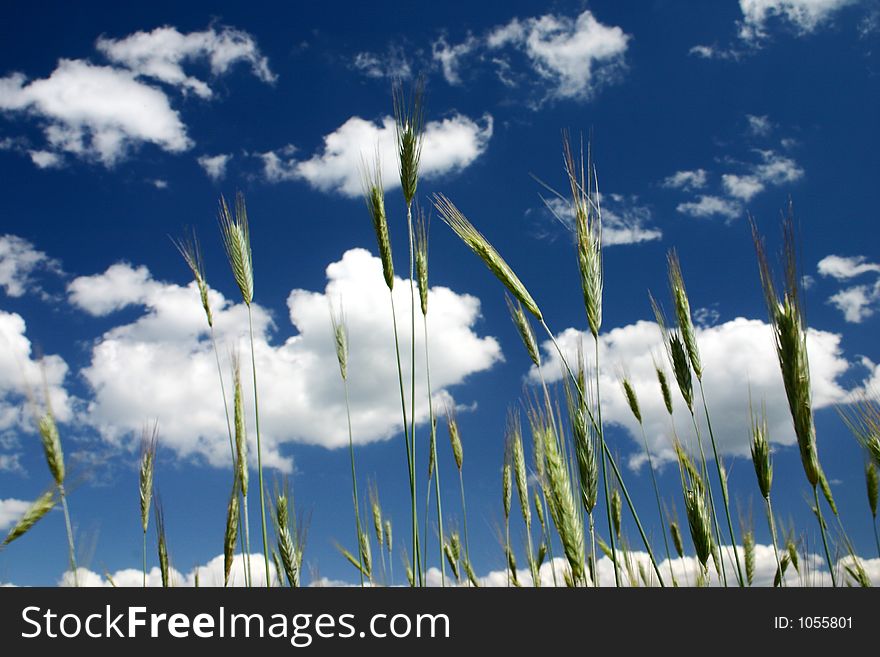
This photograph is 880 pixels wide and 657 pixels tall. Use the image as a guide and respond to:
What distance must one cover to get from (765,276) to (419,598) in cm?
166

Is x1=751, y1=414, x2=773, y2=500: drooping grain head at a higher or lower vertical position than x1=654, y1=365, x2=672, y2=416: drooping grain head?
lower

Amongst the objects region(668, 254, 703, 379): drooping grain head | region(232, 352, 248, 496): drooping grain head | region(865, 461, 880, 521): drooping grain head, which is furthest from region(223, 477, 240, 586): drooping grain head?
region(865, 461, 880, 521): drooping grain head

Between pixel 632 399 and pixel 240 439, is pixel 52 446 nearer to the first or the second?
pixel 240 439

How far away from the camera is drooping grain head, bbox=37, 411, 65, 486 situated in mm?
2723

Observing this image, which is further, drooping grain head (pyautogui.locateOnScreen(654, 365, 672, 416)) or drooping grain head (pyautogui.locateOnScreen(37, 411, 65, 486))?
drooping grain head (pyautogui.locateOnScreen(654, 365, 672, 416))

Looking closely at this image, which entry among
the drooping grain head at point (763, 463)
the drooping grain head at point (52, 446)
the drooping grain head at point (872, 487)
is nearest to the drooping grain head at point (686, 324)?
the drooping grain head at point (763, 463)

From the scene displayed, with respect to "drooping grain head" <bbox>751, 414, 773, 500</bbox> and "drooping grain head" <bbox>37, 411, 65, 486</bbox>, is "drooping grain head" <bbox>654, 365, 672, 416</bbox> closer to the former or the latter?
"drooping grain head" <bbox>751, 414, 773, 500</bbox>

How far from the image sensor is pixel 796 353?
2043 millimetres

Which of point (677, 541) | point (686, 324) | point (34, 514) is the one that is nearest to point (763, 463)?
point (686, 324)

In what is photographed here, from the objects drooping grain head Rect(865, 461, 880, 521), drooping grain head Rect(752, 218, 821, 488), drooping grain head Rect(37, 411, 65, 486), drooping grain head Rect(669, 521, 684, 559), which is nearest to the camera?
drooping grain head Rect(752, 218, 821, 488)

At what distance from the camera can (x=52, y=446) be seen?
2.79 meters

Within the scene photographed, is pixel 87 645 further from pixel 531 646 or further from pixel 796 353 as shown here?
pixel 796 353

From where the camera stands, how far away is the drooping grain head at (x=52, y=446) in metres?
2.72

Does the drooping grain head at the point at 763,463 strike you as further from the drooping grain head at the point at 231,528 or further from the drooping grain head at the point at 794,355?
the drooping grain head at the point at 231,528
